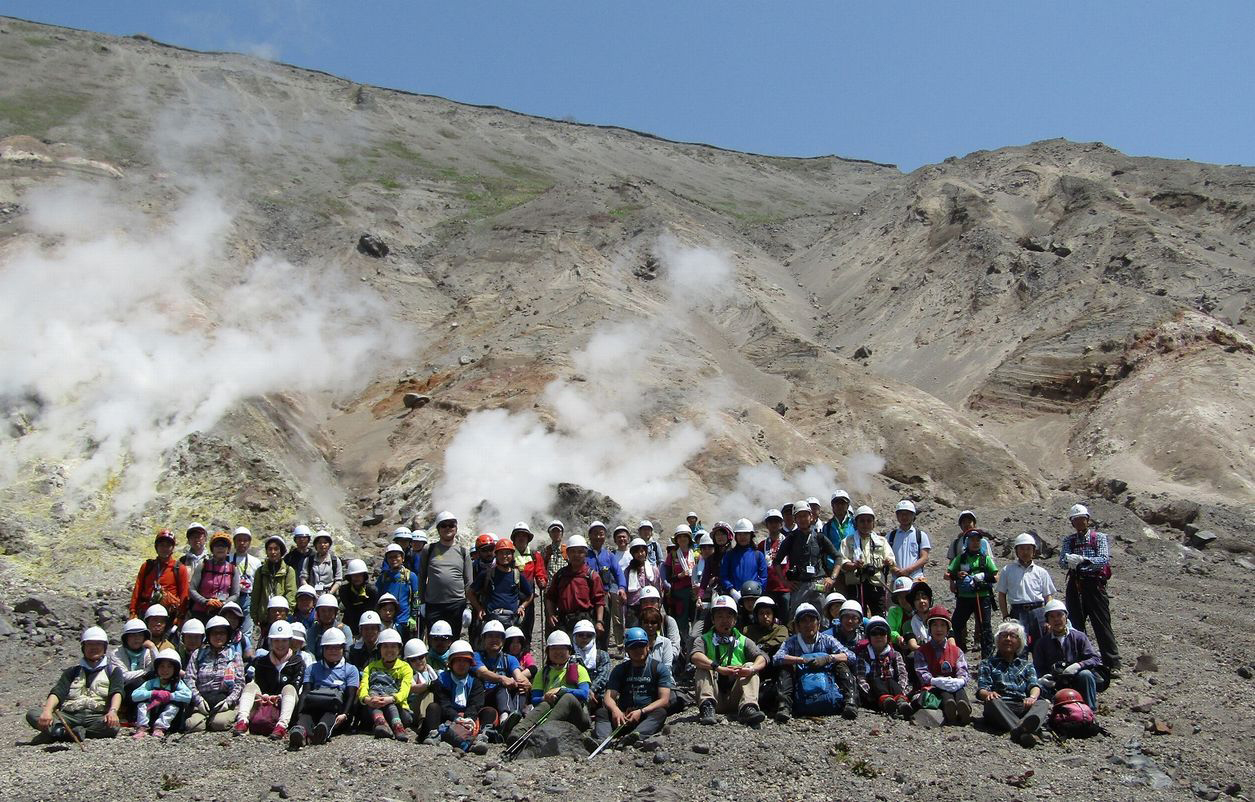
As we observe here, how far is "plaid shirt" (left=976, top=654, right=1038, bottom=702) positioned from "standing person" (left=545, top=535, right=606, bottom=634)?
342cm

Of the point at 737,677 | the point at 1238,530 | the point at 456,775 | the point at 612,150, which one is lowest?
the point at 456,775

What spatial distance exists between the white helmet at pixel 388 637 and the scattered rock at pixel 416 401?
16.0 m

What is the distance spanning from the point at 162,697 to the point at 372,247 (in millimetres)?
28509

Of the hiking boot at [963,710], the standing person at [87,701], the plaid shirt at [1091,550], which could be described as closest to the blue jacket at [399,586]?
the standing person at [87,701]

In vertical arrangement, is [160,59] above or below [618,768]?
above

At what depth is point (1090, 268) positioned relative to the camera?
113ft

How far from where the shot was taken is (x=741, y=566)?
9.70m

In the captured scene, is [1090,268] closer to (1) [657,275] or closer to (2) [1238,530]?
(1) [657,275]

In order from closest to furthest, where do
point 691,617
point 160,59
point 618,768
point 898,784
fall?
point 898,784 < point 618,768 < point 691,617 < point 160,59

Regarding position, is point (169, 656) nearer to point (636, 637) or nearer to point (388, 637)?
point (388, 637)

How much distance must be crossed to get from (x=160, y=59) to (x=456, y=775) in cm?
7437

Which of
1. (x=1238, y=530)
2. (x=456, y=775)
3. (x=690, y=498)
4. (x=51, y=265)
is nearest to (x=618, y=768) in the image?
(x=456, y=775)

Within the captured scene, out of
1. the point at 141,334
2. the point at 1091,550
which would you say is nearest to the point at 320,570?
the point at 1091,550

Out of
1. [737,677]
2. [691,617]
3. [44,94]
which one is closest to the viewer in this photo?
[737,677]
